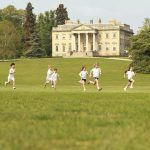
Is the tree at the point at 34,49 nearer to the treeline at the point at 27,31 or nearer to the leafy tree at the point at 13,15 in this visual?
the treeline at the point at 27,31

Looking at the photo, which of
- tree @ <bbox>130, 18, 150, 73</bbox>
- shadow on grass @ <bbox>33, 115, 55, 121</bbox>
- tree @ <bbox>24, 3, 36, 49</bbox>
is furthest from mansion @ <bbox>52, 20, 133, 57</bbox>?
shadow on grass @ <bbox>33, 115, 55, 121</bbox>

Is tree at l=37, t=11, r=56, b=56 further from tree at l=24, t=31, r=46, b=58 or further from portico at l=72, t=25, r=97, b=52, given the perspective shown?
tree at l=24, t=31, r=46, b=58

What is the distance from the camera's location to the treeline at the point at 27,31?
138750mm

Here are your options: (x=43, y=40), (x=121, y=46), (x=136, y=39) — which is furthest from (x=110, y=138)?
(x=121, y=46)

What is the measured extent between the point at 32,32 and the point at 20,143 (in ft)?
501

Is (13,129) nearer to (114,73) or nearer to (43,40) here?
(114,73)

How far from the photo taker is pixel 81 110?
15.4 metres

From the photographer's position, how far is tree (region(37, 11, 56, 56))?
175m

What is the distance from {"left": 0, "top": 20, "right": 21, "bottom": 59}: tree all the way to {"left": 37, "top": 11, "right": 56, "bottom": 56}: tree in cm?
2945

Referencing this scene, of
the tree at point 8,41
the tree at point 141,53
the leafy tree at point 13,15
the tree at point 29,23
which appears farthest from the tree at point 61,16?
the tree at point 141,53

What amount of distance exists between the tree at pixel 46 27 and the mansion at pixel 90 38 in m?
2.09

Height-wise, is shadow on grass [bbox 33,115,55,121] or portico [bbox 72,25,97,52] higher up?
portico [bbox 72,25,97,52]

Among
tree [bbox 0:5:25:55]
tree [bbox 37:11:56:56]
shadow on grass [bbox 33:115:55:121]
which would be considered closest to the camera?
shadow on grass [bbox 33:115:55:121]

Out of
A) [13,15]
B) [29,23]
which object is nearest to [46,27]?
[13,15]
